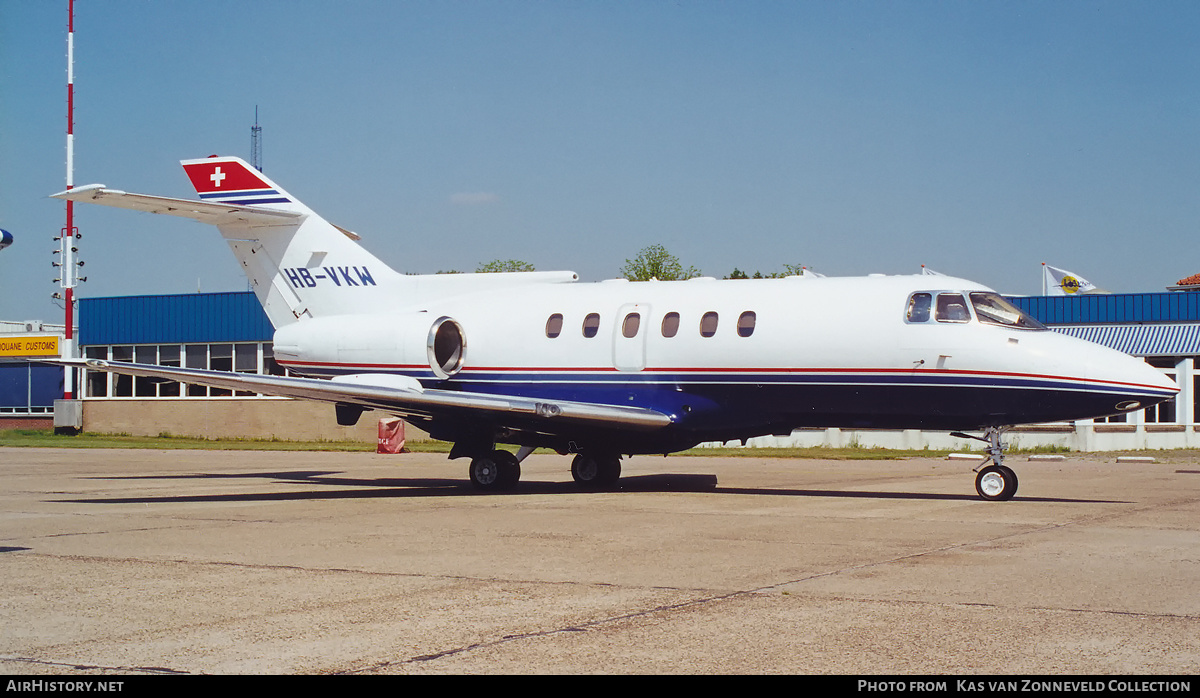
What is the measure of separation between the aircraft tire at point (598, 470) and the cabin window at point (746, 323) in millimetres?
3407

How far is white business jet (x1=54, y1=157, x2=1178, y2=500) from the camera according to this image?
14938mm

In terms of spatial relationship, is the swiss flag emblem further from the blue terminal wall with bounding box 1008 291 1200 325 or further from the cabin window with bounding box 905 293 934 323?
the blue terminal wall with bounding box 1008 291 1200 325

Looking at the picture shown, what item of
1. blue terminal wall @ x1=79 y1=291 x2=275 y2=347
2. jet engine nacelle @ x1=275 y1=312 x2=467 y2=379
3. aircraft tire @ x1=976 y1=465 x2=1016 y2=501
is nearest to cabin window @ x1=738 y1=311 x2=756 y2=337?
aircraft tire @ x1=976 y1=465 x2=1016 y2=501

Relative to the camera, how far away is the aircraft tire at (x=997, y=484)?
15.0 m

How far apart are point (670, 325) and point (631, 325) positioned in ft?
2.23

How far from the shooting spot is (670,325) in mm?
17000

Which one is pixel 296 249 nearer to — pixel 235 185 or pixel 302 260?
pixel 302 260

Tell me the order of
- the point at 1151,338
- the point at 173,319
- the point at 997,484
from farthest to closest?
the point at 173,319
the point at 1151,338
the point at 997,484

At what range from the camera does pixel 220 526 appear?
1225 cm

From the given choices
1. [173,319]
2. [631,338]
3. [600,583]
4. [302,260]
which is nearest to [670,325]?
[631,338]

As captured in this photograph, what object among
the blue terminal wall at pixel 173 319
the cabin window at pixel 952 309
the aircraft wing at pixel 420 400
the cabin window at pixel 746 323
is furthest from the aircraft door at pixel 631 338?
the blue terminal wall at pixel 173 319

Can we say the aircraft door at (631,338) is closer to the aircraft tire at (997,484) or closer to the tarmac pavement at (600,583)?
the tarmac pavement at (600,583)

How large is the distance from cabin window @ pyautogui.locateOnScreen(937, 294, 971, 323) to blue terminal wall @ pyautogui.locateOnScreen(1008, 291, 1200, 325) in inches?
1160
